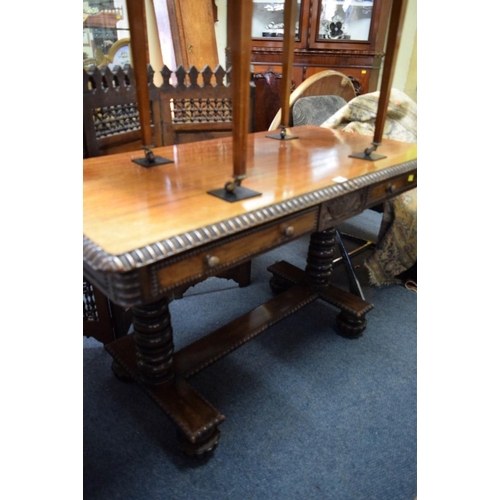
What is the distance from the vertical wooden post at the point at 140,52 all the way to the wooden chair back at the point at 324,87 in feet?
4.41

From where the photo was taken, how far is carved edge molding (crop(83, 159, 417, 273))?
26.5 inches

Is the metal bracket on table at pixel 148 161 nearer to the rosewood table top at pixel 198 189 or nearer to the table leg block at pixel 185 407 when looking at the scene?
the rosewood table top at pixel 198 189

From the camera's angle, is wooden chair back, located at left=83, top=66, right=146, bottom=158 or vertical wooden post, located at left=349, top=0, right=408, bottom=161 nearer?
vertical wooden post, located at left=349, top=0, right=408, bottom=161

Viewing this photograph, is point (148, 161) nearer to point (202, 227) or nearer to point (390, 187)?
point (202, 227)

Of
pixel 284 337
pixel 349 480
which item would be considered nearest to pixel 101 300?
pixel 284 337

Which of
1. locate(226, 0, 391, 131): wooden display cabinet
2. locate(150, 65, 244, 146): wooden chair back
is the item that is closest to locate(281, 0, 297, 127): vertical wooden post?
locate(150, 65, 244, 146): wooden chair back

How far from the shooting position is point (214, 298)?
1.91 metres

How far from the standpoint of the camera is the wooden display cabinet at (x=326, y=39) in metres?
3.40

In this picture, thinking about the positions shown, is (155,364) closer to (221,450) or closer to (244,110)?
(221,450)

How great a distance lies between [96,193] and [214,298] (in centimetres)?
106

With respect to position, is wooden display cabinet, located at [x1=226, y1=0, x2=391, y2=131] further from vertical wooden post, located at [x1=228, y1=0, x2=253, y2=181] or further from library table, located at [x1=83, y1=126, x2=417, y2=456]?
vertical wooden post, located at [x1=228, y1=0, x2=253, y2=181]

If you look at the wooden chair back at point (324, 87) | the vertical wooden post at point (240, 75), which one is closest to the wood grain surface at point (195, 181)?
the vertical wooden post at point (240, 75)

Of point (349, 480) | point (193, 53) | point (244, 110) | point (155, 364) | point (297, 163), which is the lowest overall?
point (349, 480)

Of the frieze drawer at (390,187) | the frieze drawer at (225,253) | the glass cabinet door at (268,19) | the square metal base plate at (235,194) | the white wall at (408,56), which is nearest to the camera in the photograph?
the frieze drawer at (225,253)
